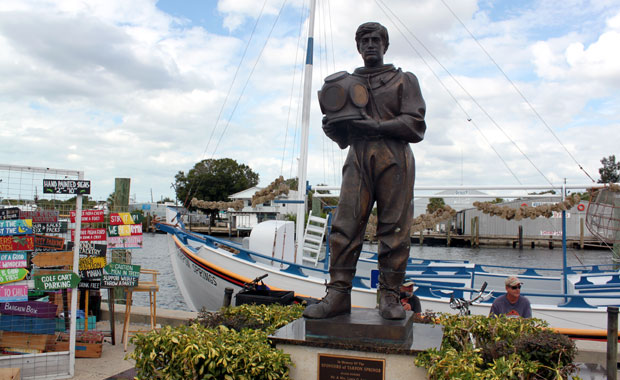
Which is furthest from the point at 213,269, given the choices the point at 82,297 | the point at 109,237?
the point at 109,237

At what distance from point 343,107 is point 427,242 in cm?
5828

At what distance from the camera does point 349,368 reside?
3908 mm

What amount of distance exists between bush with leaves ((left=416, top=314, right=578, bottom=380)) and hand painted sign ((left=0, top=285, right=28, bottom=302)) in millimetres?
4524

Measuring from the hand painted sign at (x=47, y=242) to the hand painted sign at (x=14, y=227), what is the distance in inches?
26.8

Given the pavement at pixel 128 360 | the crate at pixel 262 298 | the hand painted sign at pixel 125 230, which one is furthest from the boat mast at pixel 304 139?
the hand painted sign at pixel 125 230

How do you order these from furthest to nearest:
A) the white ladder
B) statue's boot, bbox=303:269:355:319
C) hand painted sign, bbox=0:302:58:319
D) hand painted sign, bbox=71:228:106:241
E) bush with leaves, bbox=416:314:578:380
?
the white ladder < hand painted sign, bbox=71:228:106:241 < hand painted sign, bbox=0:302:58:319 < statue's boot, bbox=303:269:355:319 < bush with leaves, bbox=416:314:578:380

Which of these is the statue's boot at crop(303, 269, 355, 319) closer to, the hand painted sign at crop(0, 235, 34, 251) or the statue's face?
the statue's face

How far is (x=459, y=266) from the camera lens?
1285cm

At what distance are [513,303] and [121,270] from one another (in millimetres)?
5406

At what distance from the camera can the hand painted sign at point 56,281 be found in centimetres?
579

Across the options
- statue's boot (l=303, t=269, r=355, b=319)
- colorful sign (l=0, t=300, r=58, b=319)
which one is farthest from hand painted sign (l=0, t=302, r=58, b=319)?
statue's boot (l=303, t=269, r=355, b=319)

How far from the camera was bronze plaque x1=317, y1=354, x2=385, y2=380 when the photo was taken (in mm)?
3850

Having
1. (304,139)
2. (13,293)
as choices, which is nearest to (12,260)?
(13,293)

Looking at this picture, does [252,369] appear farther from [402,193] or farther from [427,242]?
[427,242]
